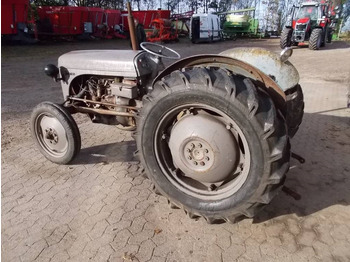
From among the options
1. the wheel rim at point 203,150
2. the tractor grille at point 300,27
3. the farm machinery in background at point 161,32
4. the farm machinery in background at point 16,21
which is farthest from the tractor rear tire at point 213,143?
the farm machinery in background at point 161,32

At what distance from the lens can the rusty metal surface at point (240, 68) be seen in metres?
2.20

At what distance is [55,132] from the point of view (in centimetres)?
325

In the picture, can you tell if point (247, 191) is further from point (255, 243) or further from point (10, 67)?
point (10, 67)

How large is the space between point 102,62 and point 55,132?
98 cm

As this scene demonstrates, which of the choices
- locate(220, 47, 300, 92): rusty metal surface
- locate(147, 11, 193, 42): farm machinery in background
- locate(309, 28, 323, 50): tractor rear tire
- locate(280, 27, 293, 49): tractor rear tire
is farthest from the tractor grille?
locate(220, 47, 300, 92): rusty metal surface

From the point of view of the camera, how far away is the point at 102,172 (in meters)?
3.17

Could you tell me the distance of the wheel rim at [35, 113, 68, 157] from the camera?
323 centimetres

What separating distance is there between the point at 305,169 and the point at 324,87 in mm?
4598

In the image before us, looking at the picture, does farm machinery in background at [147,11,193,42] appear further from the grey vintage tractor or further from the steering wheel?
the grey vintage tractor

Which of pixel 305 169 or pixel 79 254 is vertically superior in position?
pixel 305 169

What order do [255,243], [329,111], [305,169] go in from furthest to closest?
1. [329,111]
2. [305,169]
3. [255,243]

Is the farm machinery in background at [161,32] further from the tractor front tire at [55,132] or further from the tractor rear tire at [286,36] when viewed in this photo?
the tractor front tire at [55,132]

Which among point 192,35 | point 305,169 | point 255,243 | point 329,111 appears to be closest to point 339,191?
point 305,169

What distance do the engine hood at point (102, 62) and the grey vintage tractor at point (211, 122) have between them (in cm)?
1
